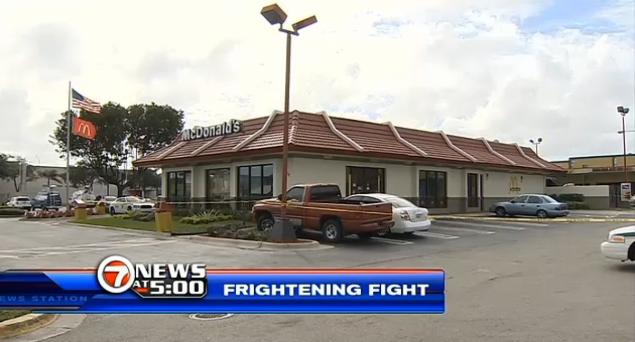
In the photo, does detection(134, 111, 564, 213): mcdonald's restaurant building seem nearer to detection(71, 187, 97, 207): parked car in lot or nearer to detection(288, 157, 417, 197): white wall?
detection(288, 157, 417, 197): white wall

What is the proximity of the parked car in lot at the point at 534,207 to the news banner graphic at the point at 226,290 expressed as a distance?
100 feet

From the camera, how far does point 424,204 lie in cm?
3288

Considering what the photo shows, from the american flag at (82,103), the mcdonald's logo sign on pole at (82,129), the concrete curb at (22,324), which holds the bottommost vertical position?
the concrete curb at (22,324)

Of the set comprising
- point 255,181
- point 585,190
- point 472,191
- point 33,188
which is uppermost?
point 33,188

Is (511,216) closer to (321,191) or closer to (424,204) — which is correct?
(424,204)

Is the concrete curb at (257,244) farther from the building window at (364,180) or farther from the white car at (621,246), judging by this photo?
the building window at (364,180)

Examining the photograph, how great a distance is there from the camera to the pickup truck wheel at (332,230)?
18.8 m

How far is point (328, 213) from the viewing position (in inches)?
752

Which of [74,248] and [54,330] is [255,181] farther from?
[54,330]

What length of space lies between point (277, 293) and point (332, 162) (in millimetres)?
24154

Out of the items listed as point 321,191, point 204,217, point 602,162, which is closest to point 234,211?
point 204,217

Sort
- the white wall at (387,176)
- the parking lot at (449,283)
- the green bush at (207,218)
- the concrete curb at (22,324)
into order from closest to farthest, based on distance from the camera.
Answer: the parking lot at (449,283)
the concrete curb at (22,324)
the green bush at (207,218)
the white wall at (387,176)

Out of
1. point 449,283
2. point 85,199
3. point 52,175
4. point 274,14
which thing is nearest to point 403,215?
point 274,14

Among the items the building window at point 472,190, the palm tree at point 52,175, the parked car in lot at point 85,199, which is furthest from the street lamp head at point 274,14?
the palm tree at point 52,175
